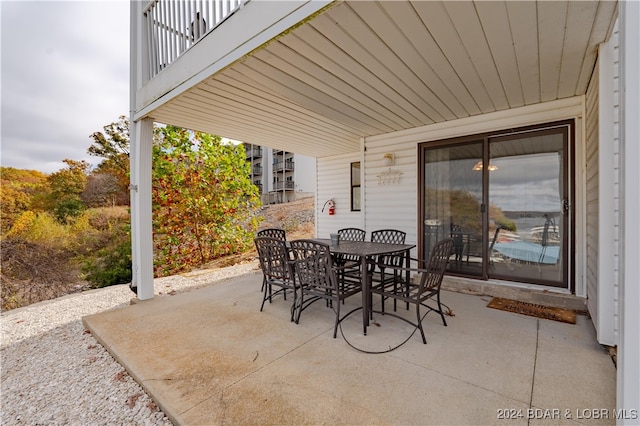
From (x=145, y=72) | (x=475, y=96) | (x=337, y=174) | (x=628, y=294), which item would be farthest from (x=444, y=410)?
(x=337, y=174)

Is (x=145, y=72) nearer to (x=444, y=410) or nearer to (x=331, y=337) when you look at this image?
(x=331, y=337)

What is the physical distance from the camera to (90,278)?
5.52 m

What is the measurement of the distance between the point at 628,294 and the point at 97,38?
7.59m

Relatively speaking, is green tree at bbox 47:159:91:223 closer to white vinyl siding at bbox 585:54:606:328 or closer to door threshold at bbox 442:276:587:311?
door threshold at bbox 442:276:587:311

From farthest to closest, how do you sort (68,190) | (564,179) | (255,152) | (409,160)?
(255,152) < (68,190) < (409,160) < (564,179)

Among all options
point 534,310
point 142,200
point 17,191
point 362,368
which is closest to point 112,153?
point 17,191

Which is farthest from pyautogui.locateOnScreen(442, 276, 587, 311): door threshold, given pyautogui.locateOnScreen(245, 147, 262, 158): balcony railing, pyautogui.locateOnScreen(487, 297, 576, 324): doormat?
pyautogui.locateOnScreen(245, 147, 262, 158): balcony railing

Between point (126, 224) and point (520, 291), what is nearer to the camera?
point (520, 291)

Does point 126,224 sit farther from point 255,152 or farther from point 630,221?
point 255,152

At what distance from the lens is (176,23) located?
3395 millimetres

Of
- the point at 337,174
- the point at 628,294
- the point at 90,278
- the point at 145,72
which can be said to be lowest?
the point at 90,278

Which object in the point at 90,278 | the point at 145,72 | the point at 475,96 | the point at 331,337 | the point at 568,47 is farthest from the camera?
the point at 90,278

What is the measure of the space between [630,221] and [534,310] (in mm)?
2661

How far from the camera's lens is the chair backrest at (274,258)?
10.5ft
